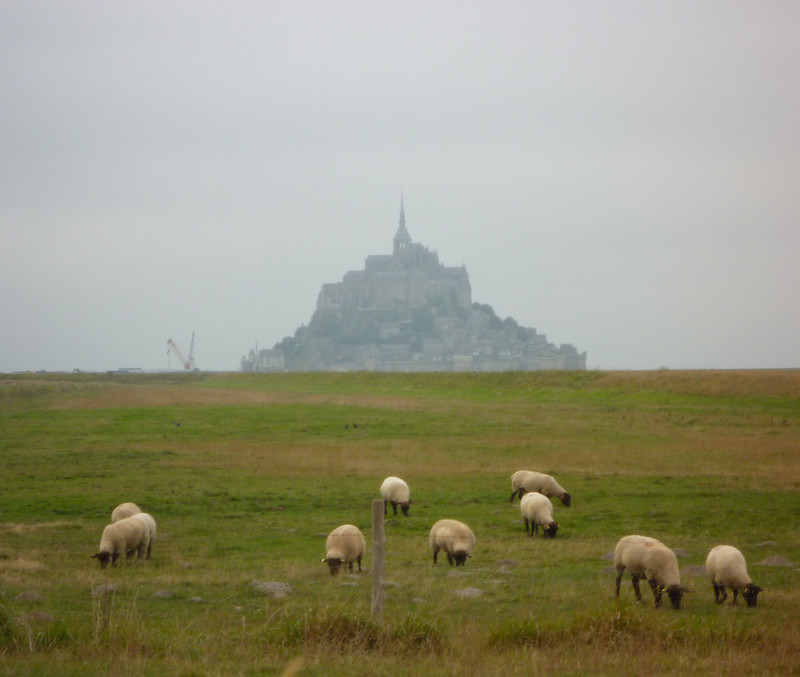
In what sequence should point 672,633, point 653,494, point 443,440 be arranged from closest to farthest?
1. point 672,633
2. point 653,494
3. point 443,440

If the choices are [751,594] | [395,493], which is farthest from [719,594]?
[395,493]

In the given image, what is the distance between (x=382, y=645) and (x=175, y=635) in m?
2.26

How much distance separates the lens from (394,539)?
1825 centimetres

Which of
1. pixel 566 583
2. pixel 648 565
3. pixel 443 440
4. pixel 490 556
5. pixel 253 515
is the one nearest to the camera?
pixel 648 565

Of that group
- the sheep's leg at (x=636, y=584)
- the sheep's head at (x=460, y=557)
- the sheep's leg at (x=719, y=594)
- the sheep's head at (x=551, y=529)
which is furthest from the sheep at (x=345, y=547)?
the sheep's leg at (x=719, y=594)

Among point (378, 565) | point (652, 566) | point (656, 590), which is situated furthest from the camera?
point (652, 566)

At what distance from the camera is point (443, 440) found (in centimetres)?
3662

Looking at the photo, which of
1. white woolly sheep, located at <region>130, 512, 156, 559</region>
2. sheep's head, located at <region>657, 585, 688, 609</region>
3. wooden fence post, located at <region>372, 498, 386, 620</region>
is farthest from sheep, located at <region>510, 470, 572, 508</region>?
wooden fence post, located at <region>372, 498, 386, 620</region>

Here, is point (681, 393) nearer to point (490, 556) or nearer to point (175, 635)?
point (490, 556)

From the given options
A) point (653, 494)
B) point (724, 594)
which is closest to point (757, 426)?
point (653, 494)

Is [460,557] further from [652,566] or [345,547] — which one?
[652,566]

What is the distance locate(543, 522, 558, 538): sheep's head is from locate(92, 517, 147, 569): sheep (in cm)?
745

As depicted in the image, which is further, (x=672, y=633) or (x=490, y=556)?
(x=490, y=556)

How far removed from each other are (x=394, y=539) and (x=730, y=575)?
7629mm
